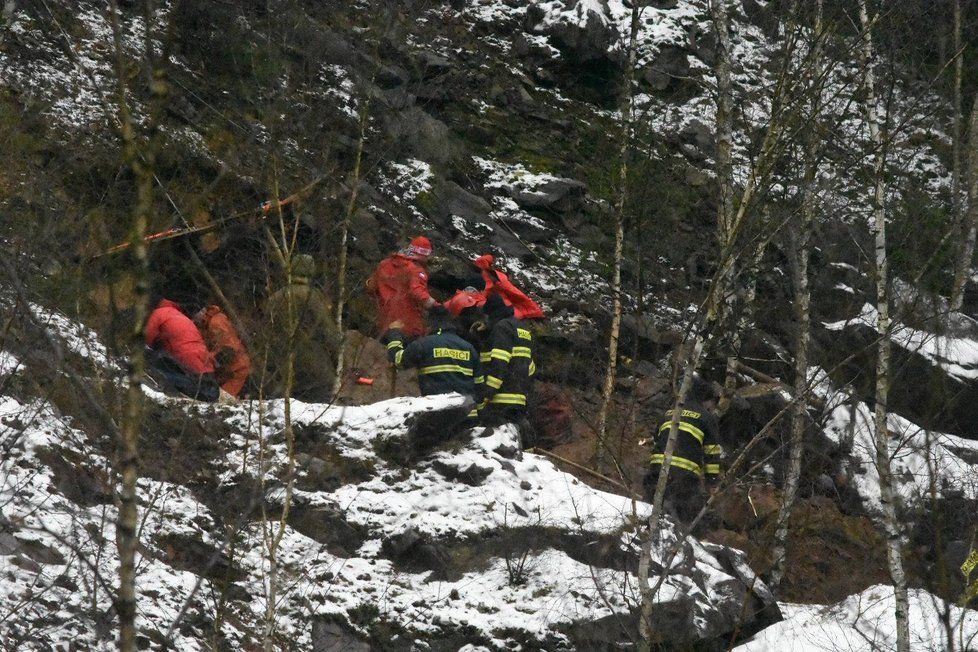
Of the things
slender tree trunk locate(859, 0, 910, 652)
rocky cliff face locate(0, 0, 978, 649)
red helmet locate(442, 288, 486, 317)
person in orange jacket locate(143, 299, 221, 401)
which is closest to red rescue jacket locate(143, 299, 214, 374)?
person in orange jacket locate(143, 299, 221, 401)

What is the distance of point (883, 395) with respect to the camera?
8.44 meters

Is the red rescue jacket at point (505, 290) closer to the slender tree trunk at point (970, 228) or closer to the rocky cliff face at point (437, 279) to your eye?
the rocky cliff face at point (437, 279)

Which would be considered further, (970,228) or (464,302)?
(970,228)

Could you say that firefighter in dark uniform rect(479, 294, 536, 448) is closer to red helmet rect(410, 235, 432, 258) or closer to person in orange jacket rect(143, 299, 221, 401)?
red helmet rect(410, 235, 432, 258)

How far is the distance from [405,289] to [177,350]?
320 cm

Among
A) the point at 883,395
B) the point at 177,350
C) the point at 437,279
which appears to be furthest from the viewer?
the point at 437,279

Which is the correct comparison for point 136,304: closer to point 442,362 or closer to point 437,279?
point 442,362

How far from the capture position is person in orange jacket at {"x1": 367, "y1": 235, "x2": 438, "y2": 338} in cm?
1175

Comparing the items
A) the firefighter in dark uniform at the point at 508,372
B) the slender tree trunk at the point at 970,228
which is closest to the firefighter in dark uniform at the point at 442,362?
the firefighter in dark uniform at the point at 508,372

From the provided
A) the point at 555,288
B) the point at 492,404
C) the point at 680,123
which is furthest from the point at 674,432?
the point at 680,123

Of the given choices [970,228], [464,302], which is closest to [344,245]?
[464,302]

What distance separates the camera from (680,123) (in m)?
18.8

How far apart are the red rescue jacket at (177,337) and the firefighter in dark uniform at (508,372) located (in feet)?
8.73

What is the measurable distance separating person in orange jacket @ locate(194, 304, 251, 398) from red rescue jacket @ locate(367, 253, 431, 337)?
7.17 feet
